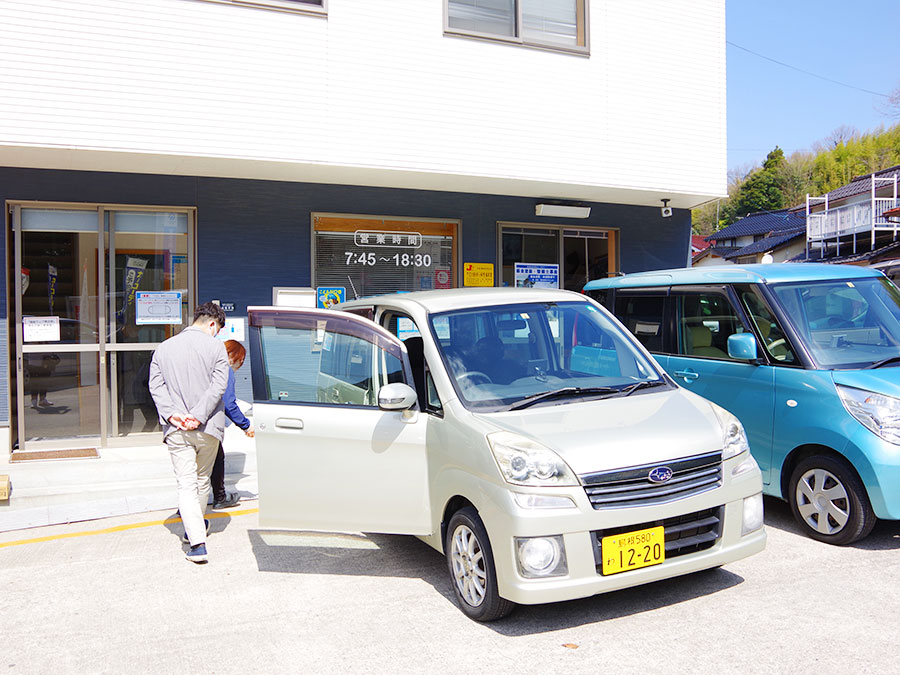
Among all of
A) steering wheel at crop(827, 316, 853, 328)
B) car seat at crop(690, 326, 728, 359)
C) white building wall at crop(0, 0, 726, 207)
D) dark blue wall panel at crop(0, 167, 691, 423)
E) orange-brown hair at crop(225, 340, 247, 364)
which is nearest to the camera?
steering wheel at crop(827, 316, 853, 328)

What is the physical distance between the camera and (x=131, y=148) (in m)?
7.66

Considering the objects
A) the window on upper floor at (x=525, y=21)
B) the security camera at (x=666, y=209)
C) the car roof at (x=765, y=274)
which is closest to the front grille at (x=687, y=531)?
the car roof at (x=765, y=274)

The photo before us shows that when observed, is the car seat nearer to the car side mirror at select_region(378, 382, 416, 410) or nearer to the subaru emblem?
the subaru emblem

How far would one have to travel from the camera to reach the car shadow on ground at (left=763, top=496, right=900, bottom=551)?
476 centimetres

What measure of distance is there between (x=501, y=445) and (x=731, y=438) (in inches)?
52.8

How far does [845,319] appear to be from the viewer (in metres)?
5.41

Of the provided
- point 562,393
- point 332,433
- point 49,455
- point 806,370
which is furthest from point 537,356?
point 49,455

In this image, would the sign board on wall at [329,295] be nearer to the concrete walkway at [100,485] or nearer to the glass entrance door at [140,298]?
the glass entrance door at [140,298]

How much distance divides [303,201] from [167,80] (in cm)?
217

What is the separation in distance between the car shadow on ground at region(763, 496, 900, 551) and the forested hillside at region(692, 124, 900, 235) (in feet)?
222

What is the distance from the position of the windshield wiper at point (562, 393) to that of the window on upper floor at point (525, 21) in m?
6.25

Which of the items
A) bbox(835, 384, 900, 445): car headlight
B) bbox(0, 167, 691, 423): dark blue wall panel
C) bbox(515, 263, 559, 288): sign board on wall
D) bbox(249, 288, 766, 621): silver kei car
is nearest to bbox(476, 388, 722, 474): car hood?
bbox(249, 288, 766, 621): silver kei car

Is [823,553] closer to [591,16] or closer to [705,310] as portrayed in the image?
[705,310]

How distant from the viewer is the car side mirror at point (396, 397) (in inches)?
165
